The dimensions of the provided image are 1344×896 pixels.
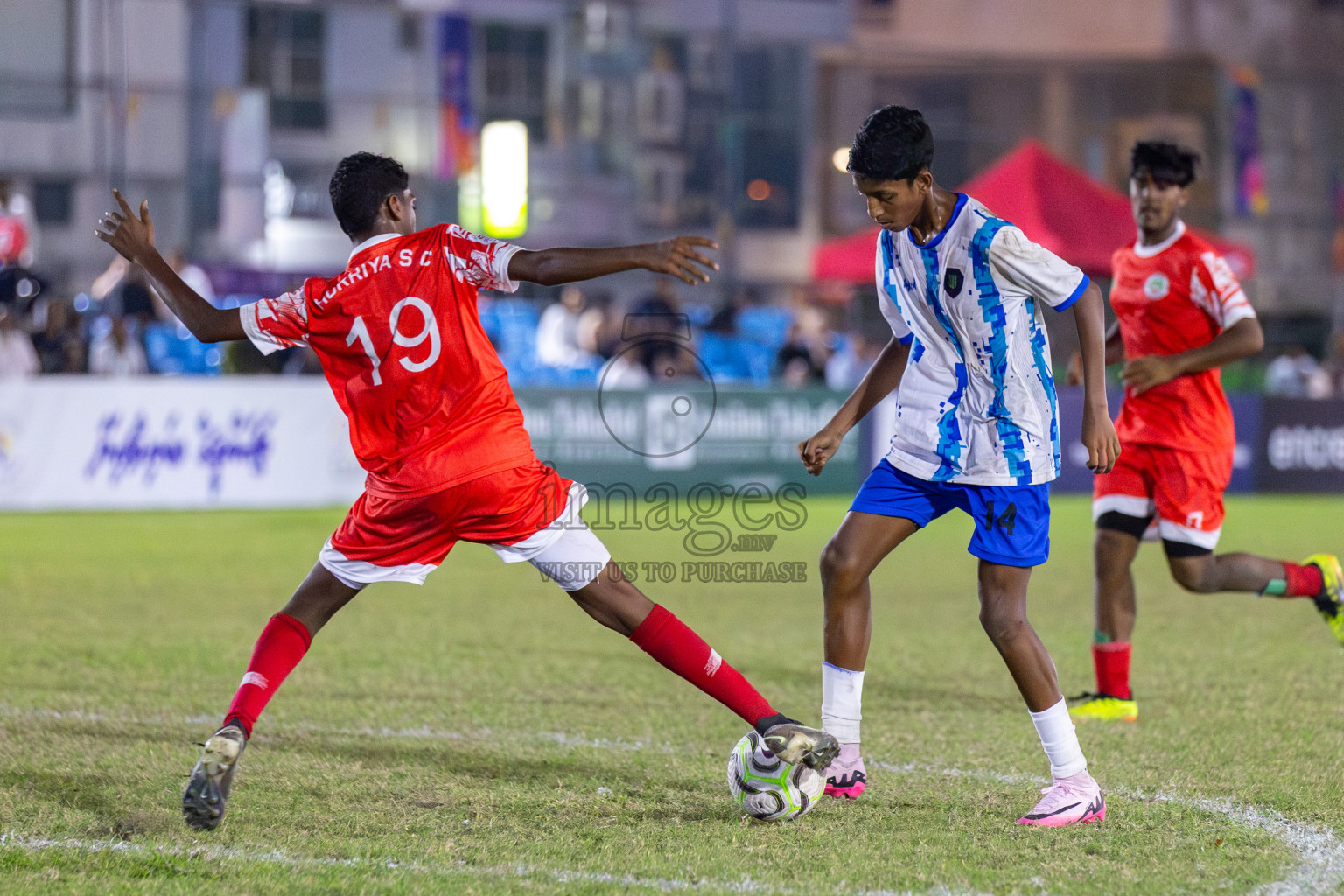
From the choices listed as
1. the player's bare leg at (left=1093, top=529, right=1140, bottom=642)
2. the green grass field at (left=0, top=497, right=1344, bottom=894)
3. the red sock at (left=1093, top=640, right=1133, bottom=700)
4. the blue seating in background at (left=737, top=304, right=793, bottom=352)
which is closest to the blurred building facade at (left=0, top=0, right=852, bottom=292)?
the blue seating in background at (left=737, top=304, right=793, bottom=352)

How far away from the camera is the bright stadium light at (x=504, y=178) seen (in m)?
23.4

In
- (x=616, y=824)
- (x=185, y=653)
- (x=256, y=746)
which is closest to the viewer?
(x=616, y=824)

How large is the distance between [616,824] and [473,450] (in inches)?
43.7

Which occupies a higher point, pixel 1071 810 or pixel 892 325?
pixel 892 325

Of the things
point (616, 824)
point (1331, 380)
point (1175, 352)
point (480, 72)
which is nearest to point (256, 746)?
point (616, 824)

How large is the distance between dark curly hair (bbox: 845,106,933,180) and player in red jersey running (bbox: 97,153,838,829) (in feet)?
2.57

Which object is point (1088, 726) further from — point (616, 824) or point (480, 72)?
point (480, 72)

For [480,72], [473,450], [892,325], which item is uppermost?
[480,72]

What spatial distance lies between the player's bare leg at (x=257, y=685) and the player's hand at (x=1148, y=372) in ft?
9.38

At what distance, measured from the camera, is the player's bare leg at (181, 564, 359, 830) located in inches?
151

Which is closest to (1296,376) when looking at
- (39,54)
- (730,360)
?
(730,360)

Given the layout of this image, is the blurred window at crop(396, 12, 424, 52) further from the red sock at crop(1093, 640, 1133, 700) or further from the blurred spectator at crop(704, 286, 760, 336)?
the red sock at crop(1093, 640, 1133, 700)

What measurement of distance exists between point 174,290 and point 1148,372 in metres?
3.33

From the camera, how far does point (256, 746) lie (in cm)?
505
